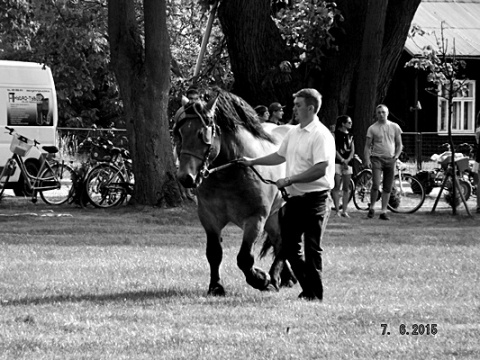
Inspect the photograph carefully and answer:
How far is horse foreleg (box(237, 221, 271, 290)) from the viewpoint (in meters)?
10.8

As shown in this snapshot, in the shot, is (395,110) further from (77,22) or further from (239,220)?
(239,220)

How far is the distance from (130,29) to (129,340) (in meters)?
14.9

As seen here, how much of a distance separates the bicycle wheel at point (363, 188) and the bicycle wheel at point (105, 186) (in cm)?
465

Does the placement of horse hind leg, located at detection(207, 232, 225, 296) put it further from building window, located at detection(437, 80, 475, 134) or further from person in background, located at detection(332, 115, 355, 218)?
building window, located at detection(437, 80, 475, 134)

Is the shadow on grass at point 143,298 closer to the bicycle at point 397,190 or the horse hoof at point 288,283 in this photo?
the horse hoof at point 288,283

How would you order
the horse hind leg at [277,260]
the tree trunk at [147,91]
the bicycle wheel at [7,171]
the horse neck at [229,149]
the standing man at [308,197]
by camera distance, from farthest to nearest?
the bicycle wheel at [7,171] < the tree trunk at [147,91] < the horse hind leg at [277,260] < the horse neck at [229,149] < the standing man at [308,197]

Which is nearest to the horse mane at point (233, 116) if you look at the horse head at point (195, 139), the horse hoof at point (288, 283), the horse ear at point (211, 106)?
the horse ear at point (211, 106)

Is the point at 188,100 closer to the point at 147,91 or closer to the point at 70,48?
the point at 147,91

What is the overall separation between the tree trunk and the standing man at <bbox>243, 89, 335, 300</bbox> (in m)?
11.7

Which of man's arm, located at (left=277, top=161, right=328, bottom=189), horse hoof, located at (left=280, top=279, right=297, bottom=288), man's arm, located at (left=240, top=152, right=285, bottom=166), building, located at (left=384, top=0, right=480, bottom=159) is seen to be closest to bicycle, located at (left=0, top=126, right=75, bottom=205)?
horse hoof, located at (left=280, top=279, right=297, bottom=288)

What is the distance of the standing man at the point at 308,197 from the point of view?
1038 centimetres

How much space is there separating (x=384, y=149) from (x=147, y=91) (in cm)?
439

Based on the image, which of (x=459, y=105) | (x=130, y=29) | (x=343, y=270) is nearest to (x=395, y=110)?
(x=459, y=105)

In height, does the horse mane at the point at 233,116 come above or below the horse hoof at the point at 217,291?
above
